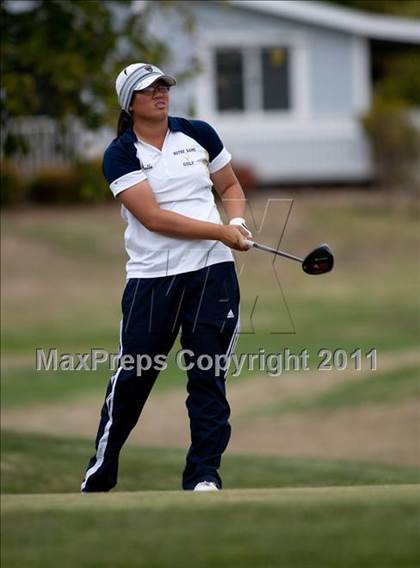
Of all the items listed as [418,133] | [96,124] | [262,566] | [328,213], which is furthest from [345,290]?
[262,566]

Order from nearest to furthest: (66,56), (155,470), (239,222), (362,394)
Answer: (239,222)
(155,470)
(66,56)
(362,394)

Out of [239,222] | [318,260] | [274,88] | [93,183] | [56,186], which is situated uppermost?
[239,222]

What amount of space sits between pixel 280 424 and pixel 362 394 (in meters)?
1.59

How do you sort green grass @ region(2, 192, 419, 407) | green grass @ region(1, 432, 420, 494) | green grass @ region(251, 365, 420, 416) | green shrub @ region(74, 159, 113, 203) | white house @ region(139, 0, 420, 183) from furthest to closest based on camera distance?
white house @ region(139, 0, 420, 183), green grass @ region(2, 192, 419, 407), green grass @ region(251, 365, 420, 416), green shrub @ region(74, 159, 113, 203), green grass @ region(1, 432, 420, 494)

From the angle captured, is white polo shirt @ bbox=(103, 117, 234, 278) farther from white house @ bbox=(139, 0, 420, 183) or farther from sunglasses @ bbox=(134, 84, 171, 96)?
white house @ bbox=(139, 0, 420, 183)

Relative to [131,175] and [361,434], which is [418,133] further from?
[131,175]

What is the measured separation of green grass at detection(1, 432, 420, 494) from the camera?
930 centimetres

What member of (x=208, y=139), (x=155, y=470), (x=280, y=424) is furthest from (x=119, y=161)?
(x=280, y=424)

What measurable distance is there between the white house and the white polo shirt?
25227mm

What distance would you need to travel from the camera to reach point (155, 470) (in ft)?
32.6

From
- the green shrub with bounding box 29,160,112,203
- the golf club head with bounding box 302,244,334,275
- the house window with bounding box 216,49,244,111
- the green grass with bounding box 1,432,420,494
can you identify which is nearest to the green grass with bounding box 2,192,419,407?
the green shrub with bounding box 29,160,112,203

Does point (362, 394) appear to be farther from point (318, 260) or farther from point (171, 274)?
point (171, 274)

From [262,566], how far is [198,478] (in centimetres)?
214

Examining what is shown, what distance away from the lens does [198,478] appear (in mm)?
6992
